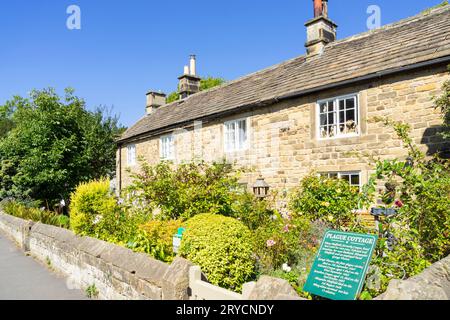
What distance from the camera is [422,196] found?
4.82 m

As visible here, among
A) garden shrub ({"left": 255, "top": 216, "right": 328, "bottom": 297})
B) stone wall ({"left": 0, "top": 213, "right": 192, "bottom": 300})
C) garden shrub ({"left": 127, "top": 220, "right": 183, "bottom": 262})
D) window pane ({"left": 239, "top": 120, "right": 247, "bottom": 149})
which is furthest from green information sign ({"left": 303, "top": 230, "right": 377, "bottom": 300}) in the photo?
window pane ({"left": 239, "top": 120, "right": 247, "bottom": 149})

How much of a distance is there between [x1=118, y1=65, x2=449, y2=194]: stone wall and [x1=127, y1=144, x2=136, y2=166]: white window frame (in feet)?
24.4

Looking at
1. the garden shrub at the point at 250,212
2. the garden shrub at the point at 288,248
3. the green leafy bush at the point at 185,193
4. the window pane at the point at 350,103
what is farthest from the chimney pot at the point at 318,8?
the garden shrub at the point at 288,248

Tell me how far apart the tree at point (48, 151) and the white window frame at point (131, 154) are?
242cm

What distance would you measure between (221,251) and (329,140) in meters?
6.72

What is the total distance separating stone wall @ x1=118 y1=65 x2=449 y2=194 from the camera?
8656mm

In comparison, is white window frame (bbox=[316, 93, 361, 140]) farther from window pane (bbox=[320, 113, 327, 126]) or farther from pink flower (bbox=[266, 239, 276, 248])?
pink flower (bbox=[266, 239, 276, 248])

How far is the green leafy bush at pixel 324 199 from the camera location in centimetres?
761

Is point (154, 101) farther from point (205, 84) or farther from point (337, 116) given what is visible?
point (337, 116)

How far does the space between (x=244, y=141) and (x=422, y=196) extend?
29.3 feet

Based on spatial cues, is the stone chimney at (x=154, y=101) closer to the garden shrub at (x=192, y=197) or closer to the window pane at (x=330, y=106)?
the window pane at (x=330, y=106)

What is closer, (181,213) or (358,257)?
(358,257)
